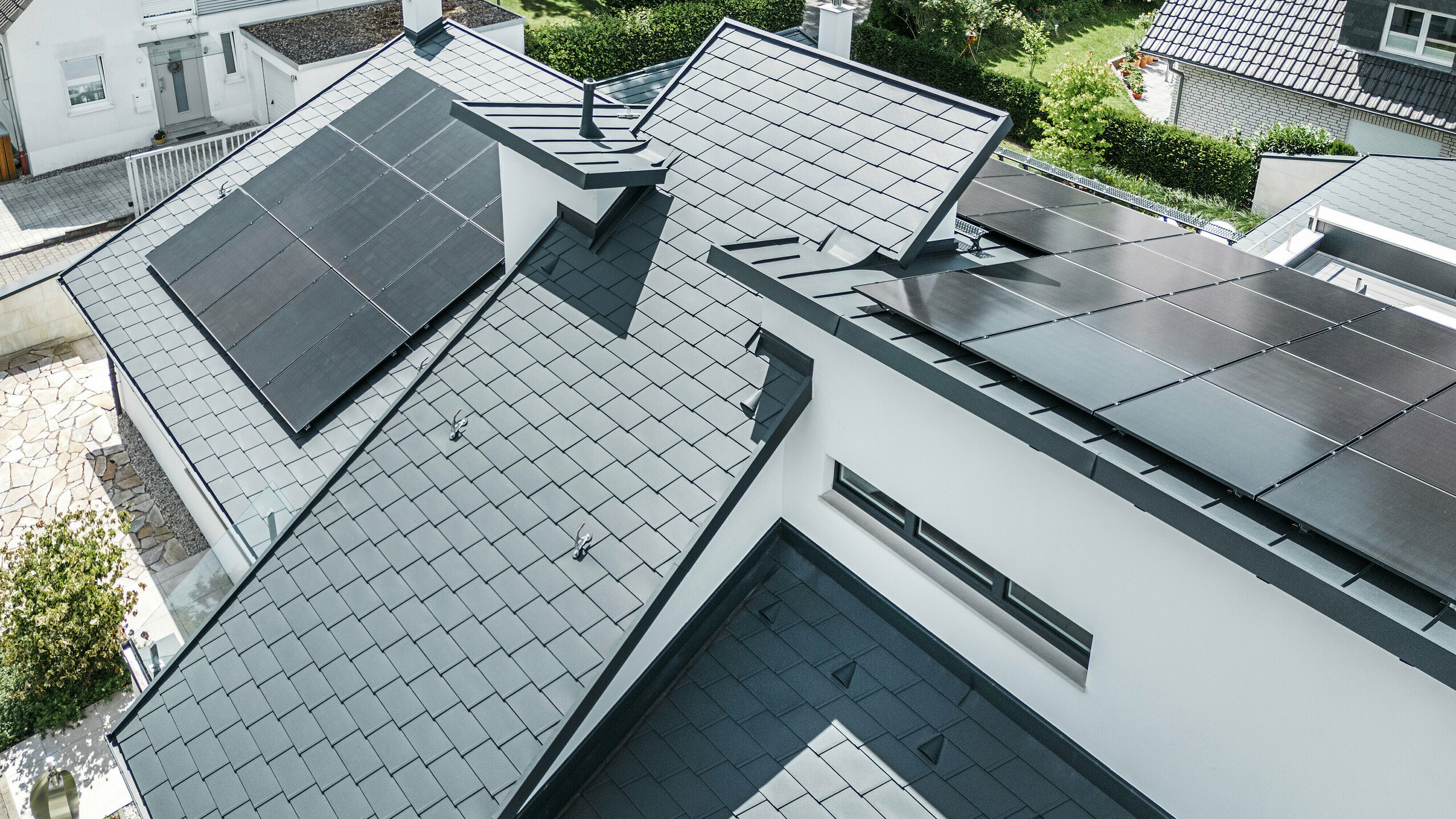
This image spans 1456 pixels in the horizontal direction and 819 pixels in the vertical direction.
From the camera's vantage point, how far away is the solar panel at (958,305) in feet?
33.9

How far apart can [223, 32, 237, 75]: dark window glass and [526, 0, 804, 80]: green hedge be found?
360 inches

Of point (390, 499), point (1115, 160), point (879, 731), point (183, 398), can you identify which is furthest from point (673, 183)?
point (1115, 160)

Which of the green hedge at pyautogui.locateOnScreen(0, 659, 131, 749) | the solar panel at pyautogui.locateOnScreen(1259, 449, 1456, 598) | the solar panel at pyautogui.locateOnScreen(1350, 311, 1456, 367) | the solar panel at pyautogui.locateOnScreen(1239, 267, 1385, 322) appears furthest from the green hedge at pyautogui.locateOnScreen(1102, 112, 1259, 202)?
the green hedge at pyautogui.locateOnScreen(0, 659, 131, 749)

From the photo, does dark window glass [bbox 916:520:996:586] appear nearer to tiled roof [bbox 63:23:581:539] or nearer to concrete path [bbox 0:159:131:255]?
tiled roof [bbox 63:23:581:539]

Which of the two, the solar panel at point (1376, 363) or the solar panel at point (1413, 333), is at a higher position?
the solar panel at point (1376, 363)

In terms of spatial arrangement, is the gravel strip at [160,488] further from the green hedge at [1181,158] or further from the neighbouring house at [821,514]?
the green hedge at [1181,158]

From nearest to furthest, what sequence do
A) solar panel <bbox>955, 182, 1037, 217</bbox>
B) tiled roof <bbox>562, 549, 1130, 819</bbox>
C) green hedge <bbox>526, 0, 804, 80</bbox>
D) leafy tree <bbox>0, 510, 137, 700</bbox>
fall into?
tiled roof <bbox>562, 549, 1130, 819</bbox>
solar panel <bbox>955, 182, 1037, 217</bbox>
leafy tree <bbox>0, 510, 137, 700</bbox>
green hedge <bbox>526, 0, 804, 80</bbox>

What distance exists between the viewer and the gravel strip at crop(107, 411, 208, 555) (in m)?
20.7

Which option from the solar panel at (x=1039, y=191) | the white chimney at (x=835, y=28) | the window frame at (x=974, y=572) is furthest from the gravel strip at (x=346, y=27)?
the window frame at (x=974, y=572)

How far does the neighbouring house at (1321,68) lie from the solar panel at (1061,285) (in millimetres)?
26066

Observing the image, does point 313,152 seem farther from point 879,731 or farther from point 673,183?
point 879,731

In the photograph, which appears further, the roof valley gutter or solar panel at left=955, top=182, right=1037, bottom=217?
solar panel at left=955, top=182, right=1037, bottom=217

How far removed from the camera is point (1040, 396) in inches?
378

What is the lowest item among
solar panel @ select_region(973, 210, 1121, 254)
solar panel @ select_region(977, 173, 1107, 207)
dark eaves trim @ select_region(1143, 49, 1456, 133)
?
dark eaves trim @ select_region(1143, 49, 1456, 133)
